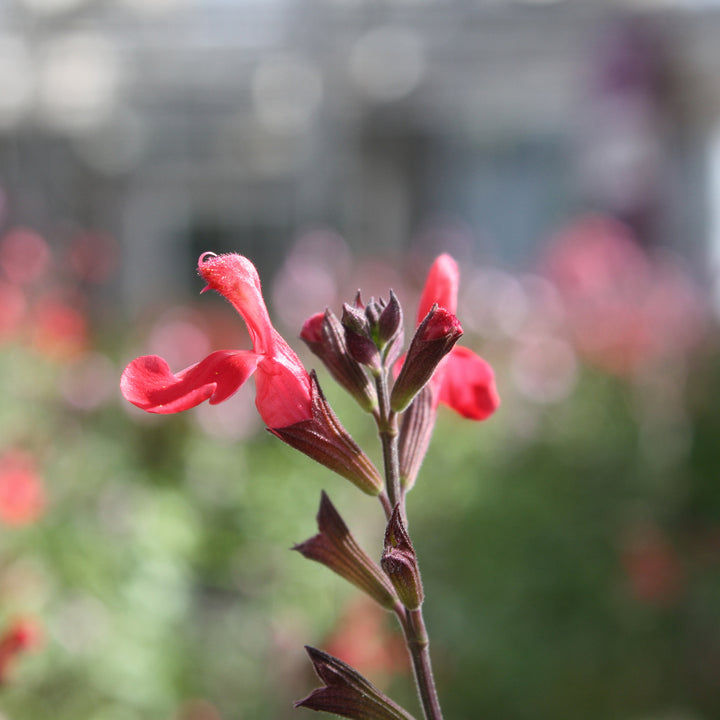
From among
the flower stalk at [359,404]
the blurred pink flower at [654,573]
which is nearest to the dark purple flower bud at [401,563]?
the flower stalk at [359,404]

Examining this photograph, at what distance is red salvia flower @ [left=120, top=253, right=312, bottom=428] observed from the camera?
2.37 feet

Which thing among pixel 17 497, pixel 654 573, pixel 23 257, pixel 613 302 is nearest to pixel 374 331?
pixel 17 497

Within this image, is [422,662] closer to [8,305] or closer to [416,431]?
[416,431]

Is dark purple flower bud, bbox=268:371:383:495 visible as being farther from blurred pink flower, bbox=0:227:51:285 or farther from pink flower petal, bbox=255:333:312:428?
blurred pink flower, bbox=0:227:51:285

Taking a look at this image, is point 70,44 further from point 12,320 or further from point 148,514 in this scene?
point 148,514

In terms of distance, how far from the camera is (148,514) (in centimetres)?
283

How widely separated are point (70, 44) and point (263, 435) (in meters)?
7.62

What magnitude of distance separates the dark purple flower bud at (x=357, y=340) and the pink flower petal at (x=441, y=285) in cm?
14

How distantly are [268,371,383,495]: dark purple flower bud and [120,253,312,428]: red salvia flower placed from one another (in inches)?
0.9

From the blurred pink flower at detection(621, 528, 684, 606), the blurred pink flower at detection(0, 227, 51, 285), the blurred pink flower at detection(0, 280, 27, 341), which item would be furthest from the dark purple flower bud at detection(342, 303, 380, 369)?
the blurred pink flower at detection(0, 280, 27, 341)

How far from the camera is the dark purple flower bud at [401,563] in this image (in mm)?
660

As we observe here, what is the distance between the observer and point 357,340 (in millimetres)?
733

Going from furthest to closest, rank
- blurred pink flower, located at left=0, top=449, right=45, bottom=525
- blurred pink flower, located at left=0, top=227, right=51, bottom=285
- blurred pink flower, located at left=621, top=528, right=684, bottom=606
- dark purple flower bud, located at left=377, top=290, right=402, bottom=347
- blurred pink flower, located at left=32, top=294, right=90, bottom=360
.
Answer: blurred pink flower, located at left=32, top=294, right=90, bottom=360, blurred pink flower, located at left=0, top=227, right=51, bottom=285, blurred pink flower, located at left=621, top=528, right=684, bottom=606, blurred pink flower, located at left=0, top=449, right=45, bottom=525, dark purple flower bud, located at left=377, top=290, right=402, bottom=347

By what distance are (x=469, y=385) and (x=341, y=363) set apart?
0.47 feet
